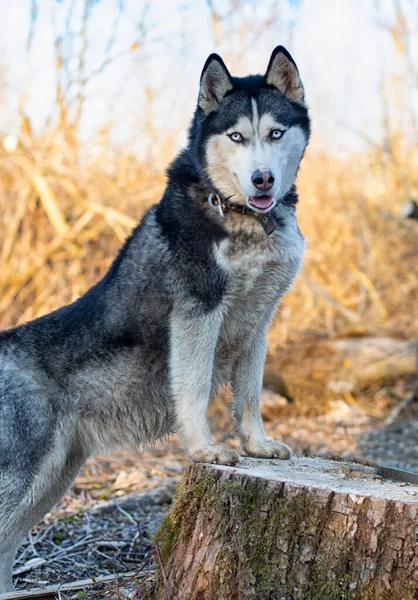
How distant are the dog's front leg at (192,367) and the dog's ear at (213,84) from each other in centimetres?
105

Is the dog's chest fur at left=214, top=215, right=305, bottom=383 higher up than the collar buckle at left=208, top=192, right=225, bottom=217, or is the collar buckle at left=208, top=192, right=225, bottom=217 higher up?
the collar buckle at left=208, top=192, right=225, bottom=217

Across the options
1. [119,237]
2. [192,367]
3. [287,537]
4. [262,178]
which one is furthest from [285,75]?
[119,237]

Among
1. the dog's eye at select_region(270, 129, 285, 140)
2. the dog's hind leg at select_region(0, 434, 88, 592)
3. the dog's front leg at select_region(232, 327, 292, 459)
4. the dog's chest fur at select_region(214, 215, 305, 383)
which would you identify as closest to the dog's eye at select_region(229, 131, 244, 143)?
the dog's eye at select_region(270, 129, 285, 140)

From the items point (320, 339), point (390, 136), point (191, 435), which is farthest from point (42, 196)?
point (191, 435)

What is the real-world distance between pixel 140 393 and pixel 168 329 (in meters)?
0.39

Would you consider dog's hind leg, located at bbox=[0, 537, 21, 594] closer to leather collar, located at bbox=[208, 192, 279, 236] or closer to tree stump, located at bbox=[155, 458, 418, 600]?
tree stump, located at bbox=[155, 458, 418, 600]

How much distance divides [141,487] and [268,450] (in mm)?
2177

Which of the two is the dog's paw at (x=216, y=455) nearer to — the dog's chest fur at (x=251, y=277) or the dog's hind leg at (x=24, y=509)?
the dog's chest fur at (x=251, y=277)

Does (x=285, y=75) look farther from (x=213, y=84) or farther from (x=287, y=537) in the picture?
(x=287, y=537)

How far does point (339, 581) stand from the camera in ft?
7.81

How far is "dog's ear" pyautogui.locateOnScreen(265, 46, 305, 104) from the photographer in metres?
3.28

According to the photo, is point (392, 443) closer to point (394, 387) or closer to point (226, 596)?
point (394, 387)

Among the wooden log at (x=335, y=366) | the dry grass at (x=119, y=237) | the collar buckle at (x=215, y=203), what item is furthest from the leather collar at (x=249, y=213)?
the dry grass at (x=119, y=237)

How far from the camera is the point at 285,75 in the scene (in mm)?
3344
